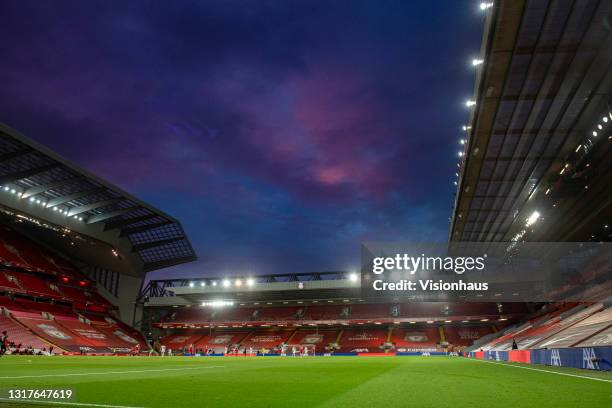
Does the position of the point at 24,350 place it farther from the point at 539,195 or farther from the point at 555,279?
the point at 555,279

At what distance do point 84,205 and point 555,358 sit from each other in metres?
47.1

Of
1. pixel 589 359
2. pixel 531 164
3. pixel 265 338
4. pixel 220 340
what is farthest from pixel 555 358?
pixel 220 340

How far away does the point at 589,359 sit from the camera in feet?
45.8

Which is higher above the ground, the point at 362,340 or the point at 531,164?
the point at 531,164

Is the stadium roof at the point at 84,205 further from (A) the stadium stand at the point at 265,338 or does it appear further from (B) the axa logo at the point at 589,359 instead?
(B) the axa logo at the point at 589,359

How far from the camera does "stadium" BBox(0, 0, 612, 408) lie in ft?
27.9

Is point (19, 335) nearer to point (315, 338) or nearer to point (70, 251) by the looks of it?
point (70, 251)

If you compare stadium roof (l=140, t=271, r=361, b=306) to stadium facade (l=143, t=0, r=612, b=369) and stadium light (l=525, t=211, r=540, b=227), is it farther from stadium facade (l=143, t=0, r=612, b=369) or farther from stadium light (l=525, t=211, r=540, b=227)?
stadium light (l=525, t=211, r=540, b=227)

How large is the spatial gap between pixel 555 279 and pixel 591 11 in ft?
97.5

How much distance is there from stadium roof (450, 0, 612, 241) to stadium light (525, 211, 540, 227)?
0.10 m

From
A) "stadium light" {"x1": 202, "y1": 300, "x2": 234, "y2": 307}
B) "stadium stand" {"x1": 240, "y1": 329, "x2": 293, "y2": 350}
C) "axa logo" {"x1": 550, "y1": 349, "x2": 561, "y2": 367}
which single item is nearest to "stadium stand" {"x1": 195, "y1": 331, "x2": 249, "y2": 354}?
"stadium stand" {"x1": 240, "y1": 329, "x2": 293, "y2": 350}

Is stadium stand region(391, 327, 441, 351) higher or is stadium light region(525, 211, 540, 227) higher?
stadium light region(525, 211, 540, 227)

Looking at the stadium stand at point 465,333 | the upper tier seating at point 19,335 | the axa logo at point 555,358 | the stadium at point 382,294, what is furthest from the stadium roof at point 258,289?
the axa logo at point 555,358

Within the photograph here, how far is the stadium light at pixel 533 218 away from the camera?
29.1 metres
